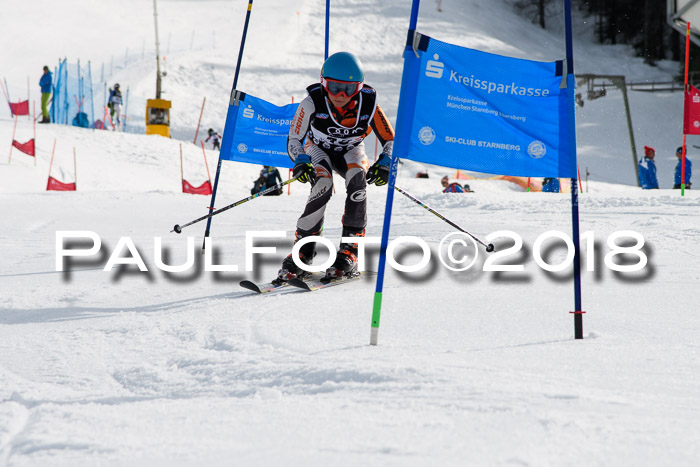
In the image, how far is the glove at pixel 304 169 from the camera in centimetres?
484

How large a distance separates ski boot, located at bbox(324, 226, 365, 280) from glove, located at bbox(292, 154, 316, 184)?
455 mm

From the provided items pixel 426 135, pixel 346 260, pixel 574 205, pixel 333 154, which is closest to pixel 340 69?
pixel 333 154

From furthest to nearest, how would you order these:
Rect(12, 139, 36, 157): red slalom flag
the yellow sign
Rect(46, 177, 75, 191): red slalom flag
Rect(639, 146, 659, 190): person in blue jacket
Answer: the yellow sign
Rect(12, 139, 36, 157): red slalom flag
Rect(639, 146, 659, 190): person in blue jacket
Rect(46, 177, 75, 191): red slalom flag

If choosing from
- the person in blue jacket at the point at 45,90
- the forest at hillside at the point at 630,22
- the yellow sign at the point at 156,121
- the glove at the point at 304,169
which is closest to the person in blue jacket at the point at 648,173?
Result: the glove at the point at 304,169

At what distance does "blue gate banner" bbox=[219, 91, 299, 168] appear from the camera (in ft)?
23.0

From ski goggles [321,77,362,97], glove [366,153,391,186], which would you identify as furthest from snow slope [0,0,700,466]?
ski goggles [321,77,362,97]

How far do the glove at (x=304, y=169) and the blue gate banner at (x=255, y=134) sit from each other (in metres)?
2.06

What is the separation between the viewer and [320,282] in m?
4.88

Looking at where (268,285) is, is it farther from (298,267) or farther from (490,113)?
(490,113)

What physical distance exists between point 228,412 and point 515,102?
6.58ft

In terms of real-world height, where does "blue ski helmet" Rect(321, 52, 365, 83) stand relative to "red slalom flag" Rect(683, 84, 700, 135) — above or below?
below

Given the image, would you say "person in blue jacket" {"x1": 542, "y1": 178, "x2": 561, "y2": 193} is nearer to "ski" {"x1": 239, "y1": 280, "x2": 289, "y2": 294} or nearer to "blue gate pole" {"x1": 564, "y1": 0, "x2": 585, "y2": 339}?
"ski" {"x1": 239, "y1": 280, "x2": 289, "y2": 294}

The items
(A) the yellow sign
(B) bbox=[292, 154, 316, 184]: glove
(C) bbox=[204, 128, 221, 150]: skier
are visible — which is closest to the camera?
(B) bbox=[292, 154, 316, 184]: glove
